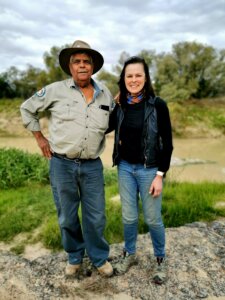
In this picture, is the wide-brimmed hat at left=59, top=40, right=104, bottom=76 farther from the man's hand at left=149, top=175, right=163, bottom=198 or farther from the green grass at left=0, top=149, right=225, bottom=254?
the green grass at left=0, top=149, right=225, bottom=254

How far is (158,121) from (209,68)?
1205 inches

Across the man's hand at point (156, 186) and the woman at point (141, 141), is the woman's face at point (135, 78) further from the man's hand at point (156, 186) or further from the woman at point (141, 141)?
the man's hand at point (156, 186)

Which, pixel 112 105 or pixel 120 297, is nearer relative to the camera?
pixel 120 297

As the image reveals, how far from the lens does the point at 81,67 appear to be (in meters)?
3.07

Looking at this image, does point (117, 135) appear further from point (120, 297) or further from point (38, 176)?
point (38, 176)

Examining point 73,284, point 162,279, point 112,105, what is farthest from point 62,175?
point 162,279

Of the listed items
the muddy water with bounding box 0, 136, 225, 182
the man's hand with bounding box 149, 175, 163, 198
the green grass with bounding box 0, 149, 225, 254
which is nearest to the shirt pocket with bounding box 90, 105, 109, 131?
the man's hand with bounding box 149, 175, 163, 198

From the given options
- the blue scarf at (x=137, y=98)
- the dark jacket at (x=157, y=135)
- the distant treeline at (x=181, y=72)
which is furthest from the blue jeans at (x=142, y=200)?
the distant treeline at (x=181, y=72)

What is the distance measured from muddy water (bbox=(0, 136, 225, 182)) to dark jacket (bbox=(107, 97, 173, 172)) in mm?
5111

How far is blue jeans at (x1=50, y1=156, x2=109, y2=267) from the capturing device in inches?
123

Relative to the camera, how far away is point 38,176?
8070 millimetres

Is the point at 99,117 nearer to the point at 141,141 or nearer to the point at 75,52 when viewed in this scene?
the point at 141,141

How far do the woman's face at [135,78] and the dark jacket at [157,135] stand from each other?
0.15 m

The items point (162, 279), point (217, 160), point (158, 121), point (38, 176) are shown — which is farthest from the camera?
point (217, 160)
